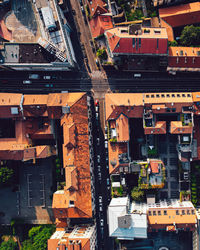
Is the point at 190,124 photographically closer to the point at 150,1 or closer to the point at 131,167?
the point at 131,167

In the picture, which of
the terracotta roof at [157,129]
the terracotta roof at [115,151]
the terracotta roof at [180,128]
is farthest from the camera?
the terracotta roof at [115,151]

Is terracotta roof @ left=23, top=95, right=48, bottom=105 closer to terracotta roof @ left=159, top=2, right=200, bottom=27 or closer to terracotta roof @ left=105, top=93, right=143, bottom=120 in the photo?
terracotta roof @ left=105, top=93, right=143, bottom=120

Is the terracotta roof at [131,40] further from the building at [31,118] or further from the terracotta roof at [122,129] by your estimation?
the terracotta roof at [122,129]

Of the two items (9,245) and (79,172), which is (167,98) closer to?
(79,172)

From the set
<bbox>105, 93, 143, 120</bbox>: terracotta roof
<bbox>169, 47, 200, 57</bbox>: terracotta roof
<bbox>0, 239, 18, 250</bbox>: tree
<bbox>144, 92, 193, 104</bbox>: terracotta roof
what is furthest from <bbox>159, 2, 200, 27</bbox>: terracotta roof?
<bbox>0, 239, 18, 250</bbox>: tree

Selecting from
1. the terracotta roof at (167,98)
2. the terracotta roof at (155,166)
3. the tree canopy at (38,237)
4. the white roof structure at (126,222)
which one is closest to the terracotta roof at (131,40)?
the terracotta roof at (167,98)

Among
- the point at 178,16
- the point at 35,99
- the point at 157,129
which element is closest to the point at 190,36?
the point at 178,16
